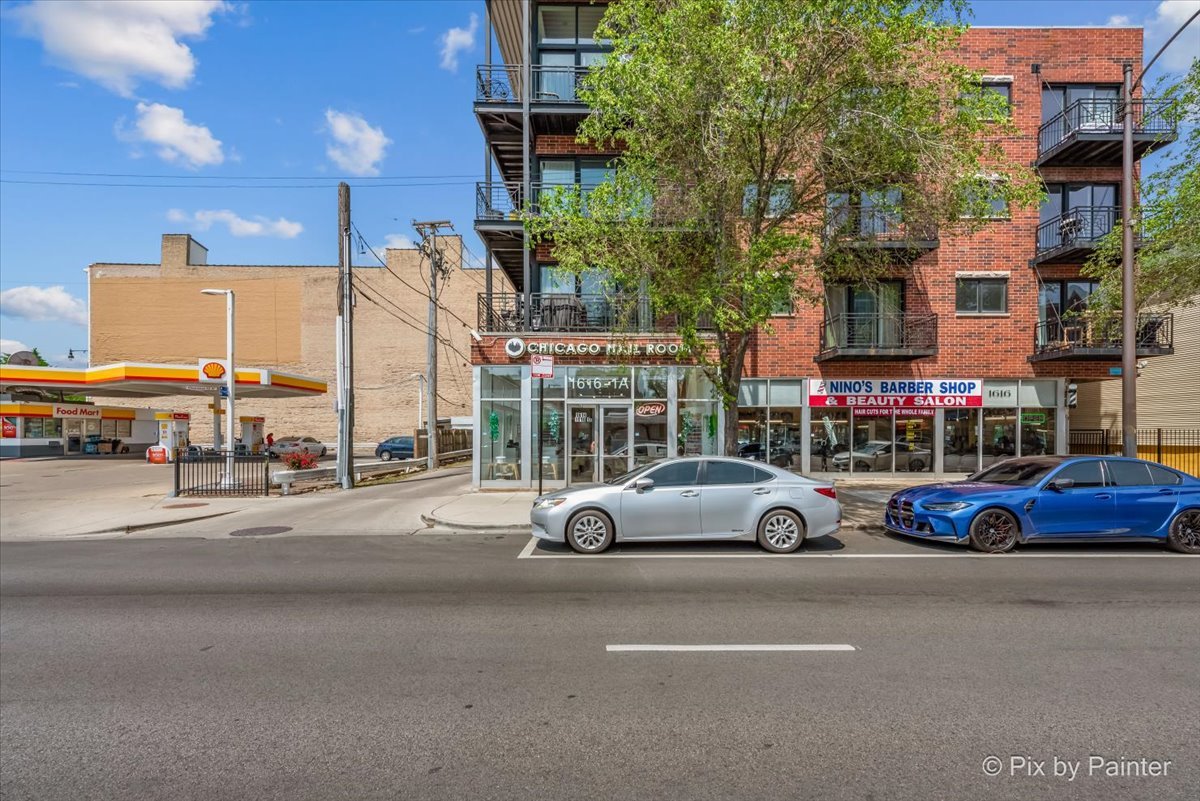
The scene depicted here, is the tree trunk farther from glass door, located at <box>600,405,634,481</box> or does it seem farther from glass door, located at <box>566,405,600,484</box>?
glass door, located at <box>566,405,600,484</box>

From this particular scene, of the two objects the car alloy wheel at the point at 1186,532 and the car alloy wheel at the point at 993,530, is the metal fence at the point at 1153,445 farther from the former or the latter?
the car alloy wheel at the point at 993,530

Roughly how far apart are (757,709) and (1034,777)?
146cm

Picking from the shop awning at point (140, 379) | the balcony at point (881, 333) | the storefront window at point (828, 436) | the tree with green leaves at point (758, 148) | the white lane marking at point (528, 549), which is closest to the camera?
the white lane marking at point (528, 549)

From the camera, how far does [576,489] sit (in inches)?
372

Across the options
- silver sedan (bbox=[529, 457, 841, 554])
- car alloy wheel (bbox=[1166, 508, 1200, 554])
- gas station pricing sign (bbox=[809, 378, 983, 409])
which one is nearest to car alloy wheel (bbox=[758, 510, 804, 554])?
silver sedan (bbox=[529, 457, 841, 554])

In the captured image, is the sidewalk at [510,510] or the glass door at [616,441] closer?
the sidewalk at [510,510]

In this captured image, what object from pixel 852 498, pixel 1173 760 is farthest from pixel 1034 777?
pixel 852 498

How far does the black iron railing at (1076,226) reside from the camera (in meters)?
18.0

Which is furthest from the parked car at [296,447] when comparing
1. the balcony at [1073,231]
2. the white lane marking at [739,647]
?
the balcony at [1073,231]

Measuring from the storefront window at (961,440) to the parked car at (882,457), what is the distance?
63cm

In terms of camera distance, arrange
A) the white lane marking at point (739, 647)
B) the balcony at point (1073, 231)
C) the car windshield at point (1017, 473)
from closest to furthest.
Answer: the white lane marking at point (739, 647), the car windshield at point (1017, 473), the balcony at point (1073, 231)

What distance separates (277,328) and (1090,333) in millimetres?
46540

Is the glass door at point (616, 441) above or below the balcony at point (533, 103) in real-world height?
below

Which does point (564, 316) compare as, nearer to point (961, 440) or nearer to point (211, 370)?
point (961, 440)
